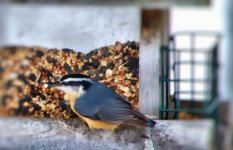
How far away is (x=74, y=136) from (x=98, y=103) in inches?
4.7

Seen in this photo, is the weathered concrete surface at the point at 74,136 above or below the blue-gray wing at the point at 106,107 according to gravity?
below

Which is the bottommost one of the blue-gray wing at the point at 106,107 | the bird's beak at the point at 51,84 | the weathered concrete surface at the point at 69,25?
the blue-gray wing at the point at 106,107

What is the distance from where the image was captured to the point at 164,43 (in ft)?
4.40

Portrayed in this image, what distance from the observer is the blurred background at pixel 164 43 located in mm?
1231

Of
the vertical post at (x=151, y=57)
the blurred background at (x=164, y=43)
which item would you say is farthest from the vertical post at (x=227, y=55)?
the vertical post at (x=151, y=57)

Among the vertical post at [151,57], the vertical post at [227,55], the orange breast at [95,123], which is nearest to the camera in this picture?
the vertical post at [227,55]

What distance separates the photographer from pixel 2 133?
152cm

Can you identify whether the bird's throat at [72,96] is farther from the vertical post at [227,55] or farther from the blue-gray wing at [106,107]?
the vertical post at [227,55]

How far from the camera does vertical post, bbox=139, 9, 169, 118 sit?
1.33 meters

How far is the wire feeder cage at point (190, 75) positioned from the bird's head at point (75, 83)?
17cm

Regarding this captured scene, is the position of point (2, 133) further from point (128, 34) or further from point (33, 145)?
point (128, 34)

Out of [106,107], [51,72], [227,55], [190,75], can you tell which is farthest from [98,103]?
[227,55]

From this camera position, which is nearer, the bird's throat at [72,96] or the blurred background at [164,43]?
the blurred background at [164,43]

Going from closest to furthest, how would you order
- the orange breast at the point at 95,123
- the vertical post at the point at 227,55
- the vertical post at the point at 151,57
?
the vertical post at the point at 227,55, the vertical post at the point at 151,57, the orange breast at the point at 95,123
